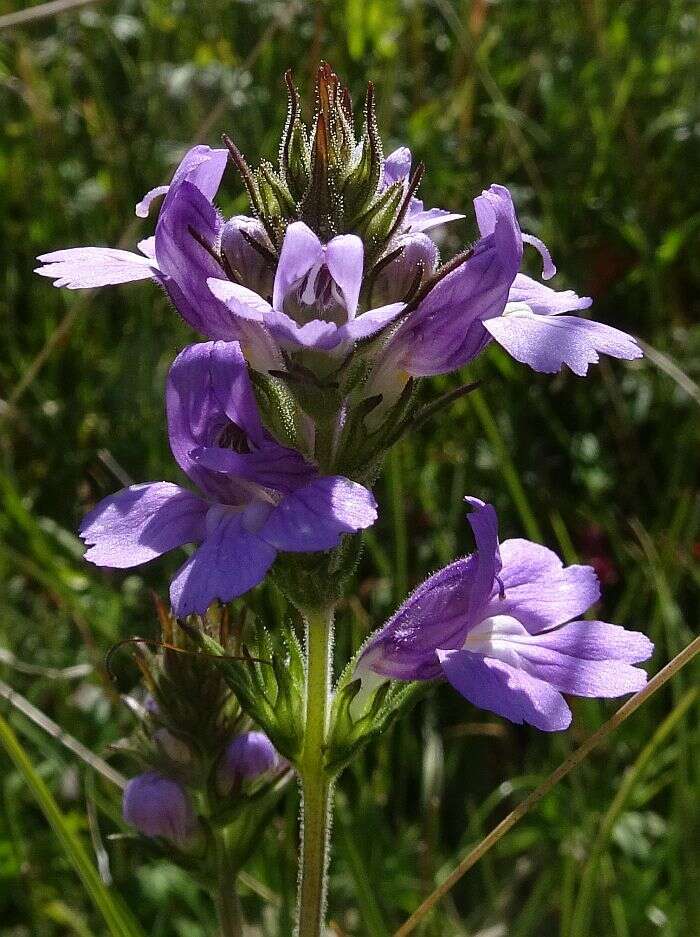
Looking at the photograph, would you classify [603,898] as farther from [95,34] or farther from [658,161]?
[95,34]

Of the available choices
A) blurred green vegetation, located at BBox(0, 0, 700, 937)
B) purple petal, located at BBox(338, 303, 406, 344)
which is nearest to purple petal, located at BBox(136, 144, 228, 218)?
purple petal, located at BBox(338, 303, 406, 344)

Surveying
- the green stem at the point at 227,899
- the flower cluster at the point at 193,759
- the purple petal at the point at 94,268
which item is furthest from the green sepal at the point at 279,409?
the green stem at the point at 227,899

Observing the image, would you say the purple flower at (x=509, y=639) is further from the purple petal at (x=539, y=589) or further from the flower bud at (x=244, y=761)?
the flower bud at (x=244, y=761)

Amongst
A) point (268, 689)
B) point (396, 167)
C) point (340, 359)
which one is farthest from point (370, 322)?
point (268, 689)

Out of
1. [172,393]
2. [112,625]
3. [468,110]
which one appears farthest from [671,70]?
[172,393]

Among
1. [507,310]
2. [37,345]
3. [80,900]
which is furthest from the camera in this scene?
[37,345]

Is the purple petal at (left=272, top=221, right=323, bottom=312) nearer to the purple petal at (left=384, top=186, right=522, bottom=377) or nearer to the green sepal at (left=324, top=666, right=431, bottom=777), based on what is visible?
the purple petal at (left=384, top=186, right=522, bottom=377)
